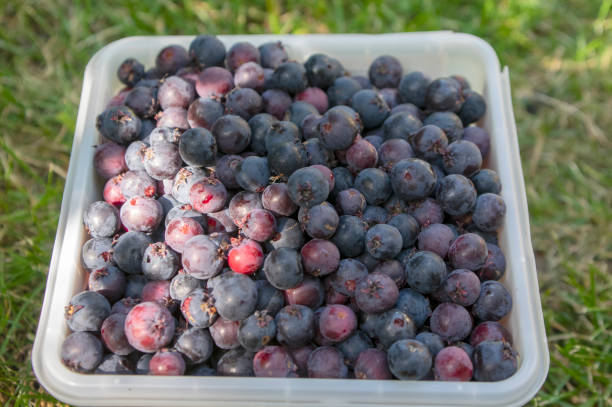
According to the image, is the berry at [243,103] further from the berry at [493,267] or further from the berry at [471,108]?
the berry at [493,267]

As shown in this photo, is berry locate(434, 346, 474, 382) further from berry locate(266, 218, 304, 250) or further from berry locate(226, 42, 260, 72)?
berry locate(226, 42, 260, 72)

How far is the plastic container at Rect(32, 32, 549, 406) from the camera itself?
1558mm

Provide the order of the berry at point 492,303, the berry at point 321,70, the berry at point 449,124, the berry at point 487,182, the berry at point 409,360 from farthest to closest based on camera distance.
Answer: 1. the berry at point 321,70
2. the berry at point 449,124
3. the berry at point 487,182
4. the berry at point 492,303
5. the berry at point 409,360

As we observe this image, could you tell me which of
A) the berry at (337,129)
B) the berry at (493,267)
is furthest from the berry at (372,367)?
the berry at (337,129)

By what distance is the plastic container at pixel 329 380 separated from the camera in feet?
5.11

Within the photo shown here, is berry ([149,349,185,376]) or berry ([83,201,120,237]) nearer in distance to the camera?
berry ([149,349,185,376])

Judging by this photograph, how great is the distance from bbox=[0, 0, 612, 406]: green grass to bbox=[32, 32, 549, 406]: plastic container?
1.60 feet

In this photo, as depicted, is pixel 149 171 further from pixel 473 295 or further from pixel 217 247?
pixel 473 295

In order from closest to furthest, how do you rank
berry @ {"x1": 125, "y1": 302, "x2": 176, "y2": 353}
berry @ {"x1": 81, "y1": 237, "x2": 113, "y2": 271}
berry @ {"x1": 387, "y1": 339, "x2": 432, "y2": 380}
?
berry @ {"x1": 387, "y1": 339, "x2": 432, "y2": 380} < berry @ {"x1": 125, "y1": 302, "x2": 176, "y2": 353} < berry @ {"x1": 81, "y1": 237, "x2": 113, "y2": 271}

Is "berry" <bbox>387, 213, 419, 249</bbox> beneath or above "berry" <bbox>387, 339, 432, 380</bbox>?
above

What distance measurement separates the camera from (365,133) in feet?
7.17

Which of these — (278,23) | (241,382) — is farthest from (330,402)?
(278,23)

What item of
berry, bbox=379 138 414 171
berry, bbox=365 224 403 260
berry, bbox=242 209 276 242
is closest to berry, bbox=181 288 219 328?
berry, bbox=242 209 276 242

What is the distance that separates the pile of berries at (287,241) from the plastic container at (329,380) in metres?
0.05
